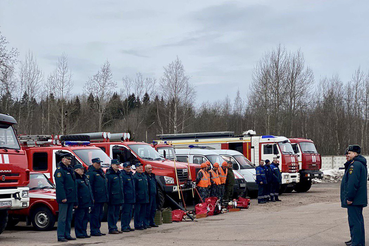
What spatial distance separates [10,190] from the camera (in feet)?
39.8

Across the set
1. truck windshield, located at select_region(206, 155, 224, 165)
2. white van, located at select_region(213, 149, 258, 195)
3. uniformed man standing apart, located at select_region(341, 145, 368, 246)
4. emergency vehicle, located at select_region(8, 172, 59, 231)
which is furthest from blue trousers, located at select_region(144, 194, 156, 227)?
white van, located at select_region(213, 149, 258, 195)

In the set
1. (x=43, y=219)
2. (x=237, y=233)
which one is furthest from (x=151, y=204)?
(x=237, y=233)

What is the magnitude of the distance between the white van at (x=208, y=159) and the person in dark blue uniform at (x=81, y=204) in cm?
1047

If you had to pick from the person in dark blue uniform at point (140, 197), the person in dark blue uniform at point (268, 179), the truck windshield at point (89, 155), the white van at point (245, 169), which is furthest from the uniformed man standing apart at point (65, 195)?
the white van at point (245, 169)

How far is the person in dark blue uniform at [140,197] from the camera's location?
14.2m

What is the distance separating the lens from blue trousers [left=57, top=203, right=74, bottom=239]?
11.8m

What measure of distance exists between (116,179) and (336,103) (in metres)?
55.8

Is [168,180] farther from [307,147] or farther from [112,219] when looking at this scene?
[307,147]

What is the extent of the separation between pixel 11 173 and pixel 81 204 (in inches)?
71.9

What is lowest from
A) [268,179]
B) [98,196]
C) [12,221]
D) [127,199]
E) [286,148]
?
[12,221]

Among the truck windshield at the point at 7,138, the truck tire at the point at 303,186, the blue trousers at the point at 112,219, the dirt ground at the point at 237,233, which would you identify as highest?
the truck windshield at the point at 7,138

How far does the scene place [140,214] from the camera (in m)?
14.5

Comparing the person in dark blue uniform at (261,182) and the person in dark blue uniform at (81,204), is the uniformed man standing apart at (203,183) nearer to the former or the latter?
the person in dark blue uniform at (261,182)

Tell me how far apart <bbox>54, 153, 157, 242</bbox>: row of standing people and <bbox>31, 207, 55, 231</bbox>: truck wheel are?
1.13 m
